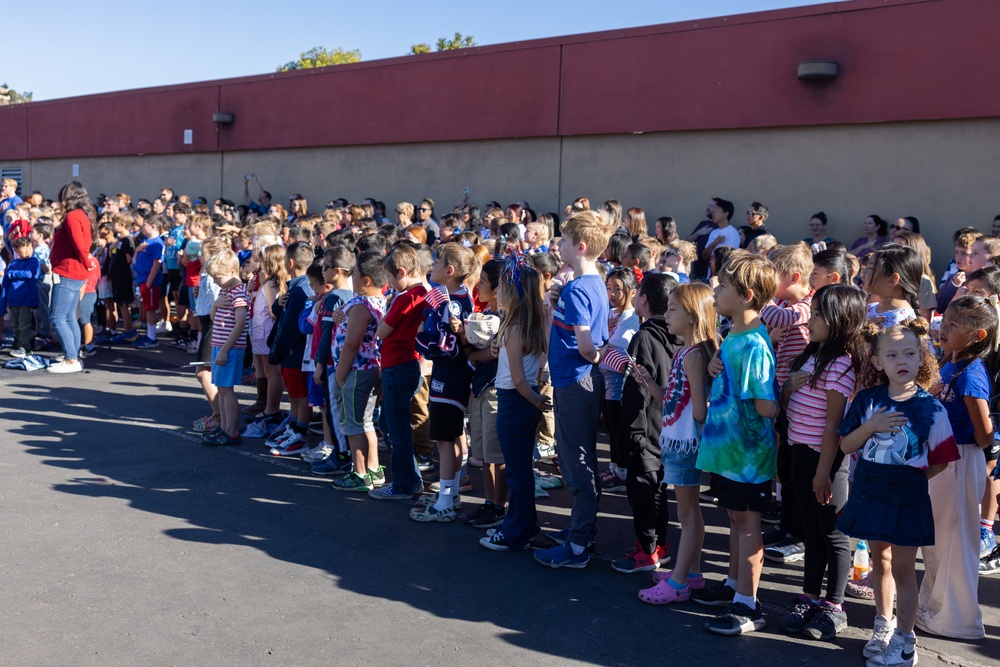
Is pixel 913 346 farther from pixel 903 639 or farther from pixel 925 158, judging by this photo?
pixel 925 158

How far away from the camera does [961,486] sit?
4.85 meters

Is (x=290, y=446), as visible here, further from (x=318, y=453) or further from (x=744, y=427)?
(x=744, y=427)

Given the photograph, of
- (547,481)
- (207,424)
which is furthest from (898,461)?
(207,424)

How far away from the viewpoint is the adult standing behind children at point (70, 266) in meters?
11.2

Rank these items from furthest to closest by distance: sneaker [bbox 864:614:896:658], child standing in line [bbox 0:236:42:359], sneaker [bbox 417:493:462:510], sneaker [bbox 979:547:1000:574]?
child standing in line [bbox 0:236:42:359]
sneaker [bbox 417:493:462:510]
sneaker [bbox 979:547:1000:574]
sneaker [bbox 864:614:896:658]

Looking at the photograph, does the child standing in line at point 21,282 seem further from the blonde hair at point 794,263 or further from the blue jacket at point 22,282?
the blonde hair at point 794,263

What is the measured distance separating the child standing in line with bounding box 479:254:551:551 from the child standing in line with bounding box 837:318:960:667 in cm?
195

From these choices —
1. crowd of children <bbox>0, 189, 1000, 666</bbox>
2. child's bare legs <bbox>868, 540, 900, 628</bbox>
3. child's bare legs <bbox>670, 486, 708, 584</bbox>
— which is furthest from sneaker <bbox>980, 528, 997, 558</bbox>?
child's bare legs <bbox>670, 486, 708, 584</bbox>

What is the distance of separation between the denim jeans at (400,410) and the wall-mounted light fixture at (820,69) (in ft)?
26.7

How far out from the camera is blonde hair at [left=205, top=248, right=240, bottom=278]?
8.25 meters

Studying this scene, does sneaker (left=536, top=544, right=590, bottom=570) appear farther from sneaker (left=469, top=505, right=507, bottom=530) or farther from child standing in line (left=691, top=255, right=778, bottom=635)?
child standing in line (left=691, top=255, right=778, bottom=635)

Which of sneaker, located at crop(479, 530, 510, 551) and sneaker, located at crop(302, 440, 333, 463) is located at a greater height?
sneaker, located at crop(302, 440, 333, 463)

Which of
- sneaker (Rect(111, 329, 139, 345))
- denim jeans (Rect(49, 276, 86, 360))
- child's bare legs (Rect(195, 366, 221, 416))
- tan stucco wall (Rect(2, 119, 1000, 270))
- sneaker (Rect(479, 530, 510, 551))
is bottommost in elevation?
sneaker (Rect(479, 530, 510, 551))

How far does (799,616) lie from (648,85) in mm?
11138
